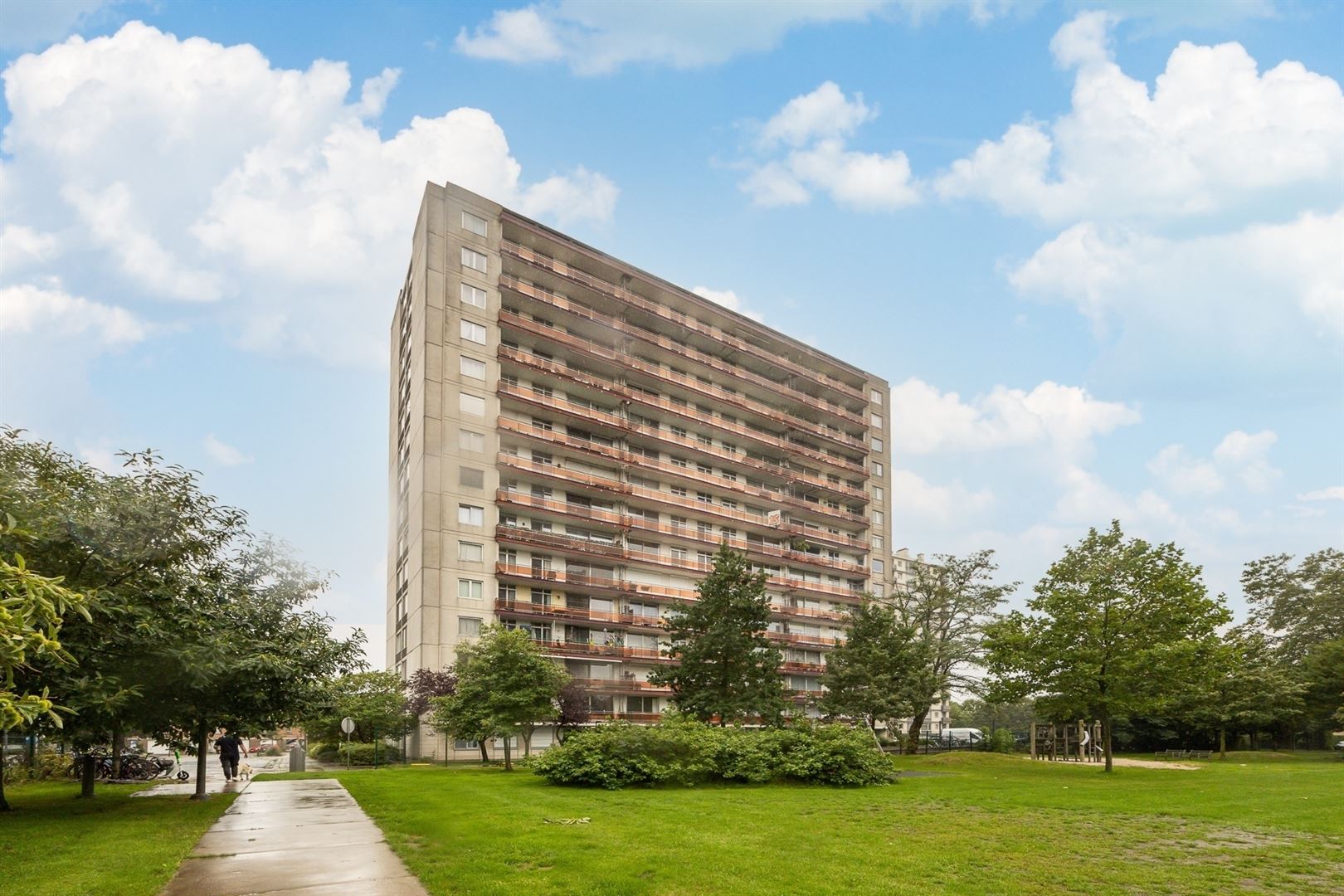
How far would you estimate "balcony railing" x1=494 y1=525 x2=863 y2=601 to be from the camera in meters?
61.1

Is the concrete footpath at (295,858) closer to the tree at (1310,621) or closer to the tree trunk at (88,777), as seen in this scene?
the tree trunk at (88,777)

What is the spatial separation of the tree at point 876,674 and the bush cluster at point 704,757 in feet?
64.2

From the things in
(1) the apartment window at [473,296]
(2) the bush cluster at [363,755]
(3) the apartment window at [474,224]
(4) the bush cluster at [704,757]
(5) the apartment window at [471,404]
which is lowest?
(2) the bush cluster at [363,755]

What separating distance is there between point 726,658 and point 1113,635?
17.0 m

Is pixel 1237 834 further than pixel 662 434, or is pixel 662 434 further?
pixel 662 434

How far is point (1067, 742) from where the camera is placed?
52.5m

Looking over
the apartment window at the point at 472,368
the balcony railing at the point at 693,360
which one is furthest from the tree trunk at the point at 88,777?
the balcony railing at the point at 693,360

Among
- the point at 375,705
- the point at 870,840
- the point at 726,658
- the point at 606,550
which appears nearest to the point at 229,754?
the point at 726,658

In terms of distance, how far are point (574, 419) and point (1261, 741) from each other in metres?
51.8

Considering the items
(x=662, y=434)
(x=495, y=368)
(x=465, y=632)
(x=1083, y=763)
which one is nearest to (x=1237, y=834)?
(x=1083, y=763)

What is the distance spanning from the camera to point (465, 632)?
5769cm

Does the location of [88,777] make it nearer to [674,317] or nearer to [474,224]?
[474,224]

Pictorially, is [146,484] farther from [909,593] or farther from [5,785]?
[909,593]

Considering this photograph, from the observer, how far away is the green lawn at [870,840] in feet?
36.9
